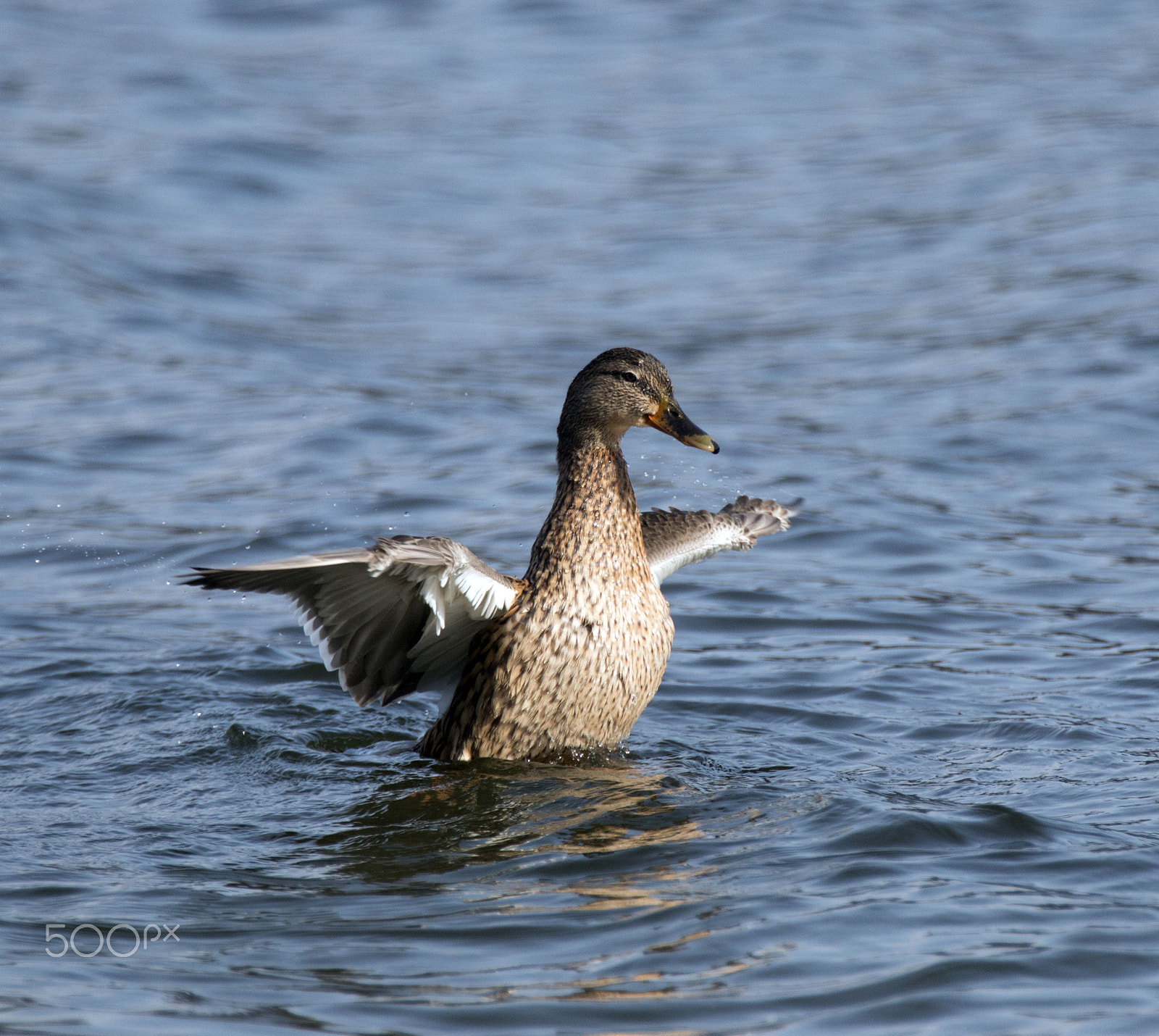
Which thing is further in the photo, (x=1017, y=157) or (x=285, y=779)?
(x=1017, y=157)

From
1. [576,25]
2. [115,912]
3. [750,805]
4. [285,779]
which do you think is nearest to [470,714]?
[285,779]

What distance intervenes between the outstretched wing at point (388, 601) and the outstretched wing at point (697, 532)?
3.15 ft

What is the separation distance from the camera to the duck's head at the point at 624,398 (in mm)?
6043

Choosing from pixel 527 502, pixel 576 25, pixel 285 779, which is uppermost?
pixel 576 25

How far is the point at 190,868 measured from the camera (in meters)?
5.01

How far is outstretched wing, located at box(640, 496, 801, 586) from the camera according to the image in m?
6.68

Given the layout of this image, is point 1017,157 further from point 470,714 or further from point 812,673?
point 470,714

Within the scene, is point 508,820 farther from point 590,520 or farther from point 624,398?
point 624,398

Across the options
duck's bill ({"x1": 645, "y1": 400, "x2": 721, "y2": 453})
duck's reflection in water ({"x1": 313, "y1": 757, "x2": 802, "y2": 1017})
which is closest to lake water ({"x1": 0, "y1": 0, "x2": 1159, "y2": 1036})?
duck's reflection in water ({"x1": 313, "y1": 757, "x2": 802, "y2": 1017})

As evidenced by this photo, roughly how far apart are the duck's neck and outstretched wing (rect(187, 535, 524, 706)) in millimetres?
185

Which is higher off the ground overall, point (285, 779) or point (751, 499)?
point (751, 499)

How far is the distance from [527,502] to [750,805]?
160 inches

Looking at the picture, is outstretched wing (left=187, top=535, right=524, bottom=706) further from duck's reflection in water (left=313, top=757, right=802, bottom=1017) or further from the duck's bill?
the duck's bill

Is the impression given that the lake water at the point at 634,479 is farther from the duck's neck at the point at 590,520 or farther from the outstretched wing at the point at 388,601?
the duck's neck at the point at 590,520
